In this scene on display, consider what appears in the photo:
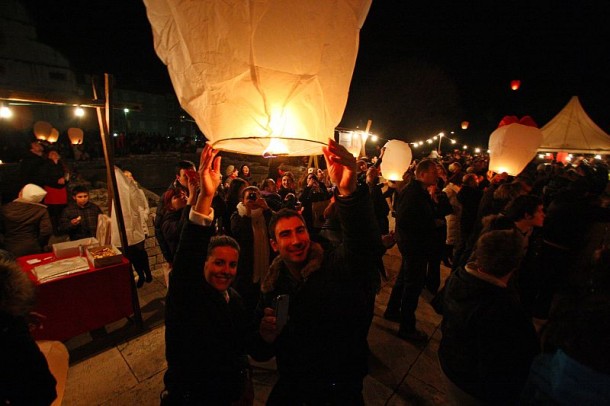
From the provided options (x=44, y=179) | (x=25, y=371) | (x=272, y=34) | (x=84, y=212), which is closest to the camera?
(x=272, y=34)

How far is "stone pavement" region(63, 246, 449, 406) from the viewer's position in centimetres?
297

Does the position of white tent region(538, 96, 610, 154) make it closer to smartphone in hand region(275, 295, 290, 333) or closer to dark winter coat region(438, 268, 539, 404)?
dark winter coat region(438, 268, 539, 404)

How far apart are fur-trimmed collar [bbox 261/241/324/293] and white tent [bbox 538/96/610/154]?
13.3 metres

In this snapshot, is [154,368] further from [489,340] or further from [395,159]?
[395,159]

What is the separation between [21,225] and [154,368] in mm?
3325

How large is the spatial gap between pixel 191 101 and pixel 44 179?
8.03 meters

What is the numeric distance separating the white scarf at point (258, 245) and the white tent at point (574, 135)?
12482 millimetres

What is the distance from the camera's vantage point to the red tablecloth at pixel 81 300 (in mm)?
3334

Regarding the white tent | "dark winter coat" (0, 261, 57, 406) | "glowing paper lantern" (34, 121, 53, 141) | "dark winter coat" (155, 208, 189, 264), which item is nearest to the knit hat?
"dark winter coat" (155, 208, 189, 264)

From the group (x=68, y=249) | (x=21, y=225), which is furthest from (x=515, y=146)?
(x=21, y=225)

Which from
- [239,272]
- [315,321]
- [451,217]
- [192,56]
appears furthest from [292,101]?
[451,217]

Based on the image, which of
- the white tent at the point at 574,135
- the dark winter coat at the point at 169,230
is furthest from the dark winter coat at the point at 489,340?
the white tent at the point at 574,135

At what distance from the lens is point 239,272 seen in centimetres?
367

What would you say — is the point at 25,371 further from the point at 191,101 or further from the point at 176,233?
the point at 176,233
